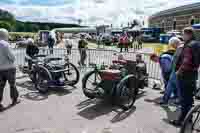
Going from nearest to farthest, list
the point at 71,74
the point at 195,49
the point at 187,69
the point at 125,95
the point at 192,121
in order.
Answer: the point at 192,121 → the point at 195,49 → the point at 187,69 → the point at 125,95 → the point at 71,74

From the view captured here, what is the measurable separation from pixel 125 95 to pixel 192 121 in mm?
1994

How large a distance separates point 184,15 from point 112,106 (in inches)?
2782

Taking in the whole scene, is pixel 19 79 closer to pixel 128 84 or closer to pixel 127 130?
pixel 128 84

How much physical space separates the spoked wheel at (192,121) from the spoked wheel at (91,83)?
2.34 m

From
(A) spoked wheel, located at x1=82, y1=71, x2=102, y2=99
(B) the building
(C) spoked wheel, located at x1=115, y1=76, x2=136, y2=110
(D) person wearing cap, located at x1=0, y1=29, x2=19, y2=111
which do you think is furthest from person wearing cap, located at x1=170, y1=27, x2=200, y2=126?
(B) the building

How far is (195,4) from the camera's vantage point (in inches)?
2643

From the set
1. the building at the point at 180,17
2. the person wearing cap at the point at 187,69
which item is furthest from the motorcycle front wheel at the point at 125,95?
the building at the point at 180,17

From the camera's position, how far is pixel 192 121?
342cm

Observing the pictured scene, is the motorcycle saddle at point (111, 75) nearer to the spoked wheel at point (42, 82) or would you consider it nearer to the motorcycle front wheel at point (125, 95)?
the motorcycle front wheel at point (125, 95)

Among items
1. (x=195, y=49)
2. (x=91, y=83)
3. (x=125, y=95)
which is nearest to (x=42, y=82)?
(x=91, y=83)

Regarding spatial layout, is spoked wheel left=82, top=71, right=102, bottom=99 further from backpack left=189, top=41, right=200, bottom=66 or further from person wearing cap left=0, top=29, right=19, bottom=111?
backpack left=189, top=41, right=200, bottom=66

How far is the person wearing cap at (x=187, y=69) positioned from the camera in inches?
156

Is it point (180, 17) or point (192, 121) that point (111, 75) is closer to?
point (192, 121)

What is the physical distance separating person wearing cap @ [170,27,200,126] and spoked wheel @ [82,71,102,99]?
6.24 ft
